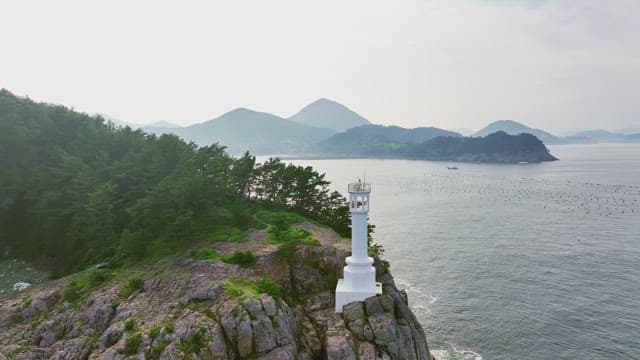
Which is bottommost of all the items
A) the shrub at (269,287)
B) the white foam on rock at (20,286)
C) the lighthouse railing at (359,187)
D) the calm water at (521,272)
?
the calm water at (521,272)

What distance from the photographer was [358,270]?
32.0 metres

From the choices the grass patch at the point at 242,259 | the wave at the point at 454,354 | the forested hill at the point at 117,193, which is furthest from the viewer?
the wave at the point at 454,354

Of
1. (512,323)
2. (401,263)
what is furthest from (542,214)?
(512,323)

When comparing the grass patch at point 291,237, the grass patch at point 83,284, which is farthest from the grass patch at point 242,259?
the grass patch at point 83,284

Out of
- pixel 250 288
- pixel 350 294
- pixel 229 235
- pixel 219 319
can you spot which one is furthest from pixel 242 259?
pixel 350 294

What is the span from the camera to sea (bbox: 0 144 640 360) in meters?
45.3

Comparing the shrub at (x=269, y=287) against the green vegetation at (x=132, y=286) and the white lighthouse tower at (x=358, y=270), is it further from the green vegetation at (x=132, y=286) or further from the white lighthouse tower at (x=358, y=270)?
the green vegetation at (x=132, y=286)

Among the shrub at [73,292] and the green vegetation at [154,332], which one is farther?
the shrub at [73,292]

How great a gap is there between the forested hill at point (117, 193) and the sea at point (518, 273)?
5955 millimetres

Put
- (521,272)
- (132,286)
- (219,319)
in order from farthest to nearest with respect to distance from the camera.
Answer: (521,272), (132,286), (219,319)

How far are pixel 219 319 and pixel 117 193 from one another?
25.8 m

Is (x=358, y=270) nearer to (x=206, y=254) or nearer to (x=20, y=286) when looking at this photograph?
(x=206, y=254)

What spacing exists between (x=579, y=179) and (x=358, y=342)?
188049 millimetres

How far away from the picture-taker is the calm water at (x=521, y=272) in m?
45.8
